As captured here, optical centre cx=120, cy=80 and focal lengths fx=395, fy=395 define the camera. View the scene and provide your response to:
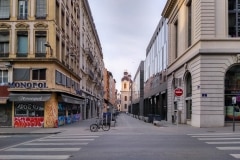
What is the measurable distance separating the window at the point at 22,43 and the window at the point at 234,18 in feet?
56.6

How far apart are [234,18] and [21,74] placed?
1859 cm

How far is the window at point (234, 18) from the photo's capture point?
3259cm

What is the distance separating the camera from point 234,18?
32781 mm

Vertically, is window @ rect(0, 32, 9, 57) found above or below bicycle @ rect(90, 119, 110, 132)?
above

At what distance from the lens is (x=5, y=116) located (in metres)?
33.8

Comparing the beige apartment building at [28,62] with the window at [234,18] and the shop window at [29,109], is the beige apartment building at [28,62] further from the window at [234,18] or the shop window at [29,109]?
the window at [234,18]

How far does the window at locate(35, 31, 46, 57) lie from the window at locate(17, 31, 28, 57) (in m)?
0.94

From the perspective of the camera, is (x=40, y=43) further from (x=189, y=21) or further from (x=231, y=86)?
(x=231, y=86)

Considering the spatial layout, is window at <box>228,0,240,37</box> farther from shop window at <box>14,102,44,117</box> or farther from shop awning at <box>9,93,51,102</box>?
shop window at <box>14,102,44,117</box>

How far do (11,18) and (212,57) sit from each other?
17.3m

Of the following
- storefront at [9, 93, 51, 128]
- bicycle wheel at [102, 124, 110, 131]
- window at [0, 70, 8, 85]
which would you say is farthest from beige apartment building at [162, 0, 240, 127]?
window at [0, 70, 8, 85]

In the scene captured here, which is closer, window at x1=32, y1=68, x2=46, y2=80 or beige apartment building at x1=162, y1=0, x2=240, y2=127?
beige apartment building at x1=162, y1=0, x2=240, y2=127

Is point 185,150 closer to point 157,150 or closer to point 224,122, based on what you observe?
point 157,150

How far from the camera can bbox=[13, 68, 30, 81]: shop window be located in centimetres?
3381
